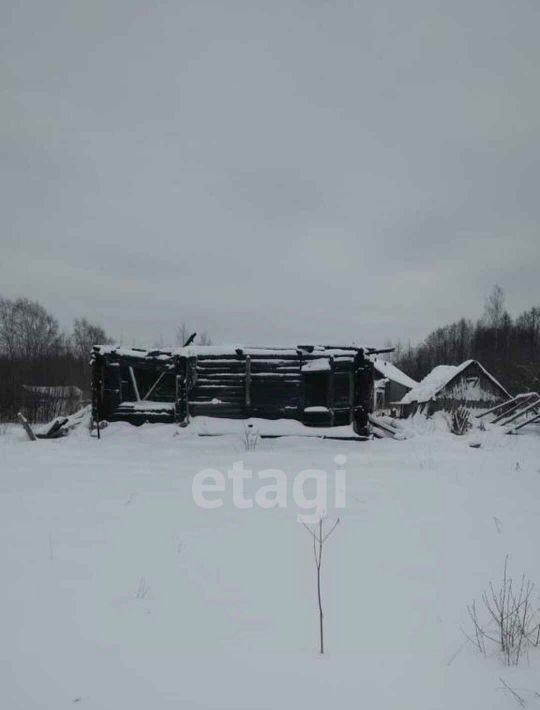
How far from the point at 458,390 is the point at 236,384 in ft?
58.5

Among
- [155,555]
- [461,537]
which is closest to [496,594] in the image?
[461,537]

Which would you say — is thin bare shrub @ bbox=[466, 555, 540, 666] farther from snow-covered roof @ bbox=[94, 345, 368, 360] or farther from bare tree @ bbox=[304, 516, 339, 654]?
snow-covered roof @ bbox=[94, 345, 368, 360]

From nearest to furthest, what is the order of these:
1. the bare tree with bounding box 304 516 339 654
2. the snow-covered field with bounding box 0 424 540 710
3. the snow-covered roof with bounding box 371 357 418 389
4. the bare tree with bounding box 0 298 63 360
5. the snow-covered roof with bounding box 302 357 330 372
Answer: the snow-covered field with bounding box 0 424 540 710, the bare tree with bounding box 304 516 339 654, the snow-covered roof with bounding box 302 357 330 372, the snow-covered roof with bounding box 371 357 418 389, the bare tree with bounding box 0 298 63 360

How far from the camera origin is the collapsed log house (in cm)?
1352

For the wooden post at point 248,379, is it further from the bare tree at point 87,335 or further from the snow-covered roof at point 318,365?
the bare tree at point 87,335

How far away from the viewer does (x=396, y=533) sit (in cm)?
483

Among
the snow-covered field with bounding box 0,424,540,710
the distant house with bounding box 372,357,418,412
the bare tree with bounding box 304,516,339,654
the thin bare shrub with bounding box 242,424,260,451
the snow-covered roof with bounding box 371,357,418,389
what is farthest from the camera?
the distant house with bounding box 372,357,418,412

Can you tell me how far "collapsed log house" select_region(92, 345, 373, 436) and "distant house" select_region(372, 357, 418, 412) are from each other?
22.6 meters

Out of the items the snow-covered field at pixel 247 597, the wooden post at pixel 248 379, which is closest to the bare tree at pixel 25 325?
the wooden post at pixel 248 379

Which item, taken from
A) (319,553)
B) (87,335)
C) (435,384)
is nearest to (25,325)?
(87,335)

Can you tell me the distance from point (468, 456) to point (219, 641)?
8.39 meters

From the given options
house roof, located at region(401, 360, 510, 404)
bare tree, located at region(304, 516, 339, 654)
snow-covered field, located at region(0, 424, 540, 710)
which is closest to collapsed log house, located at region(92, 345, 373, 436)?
snow-covered field, located at region(0, 424, 540, 710)

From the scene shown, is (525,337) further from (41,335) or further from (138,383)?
(41,335)

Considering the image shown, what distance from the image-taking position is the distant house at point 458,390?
24828mm
